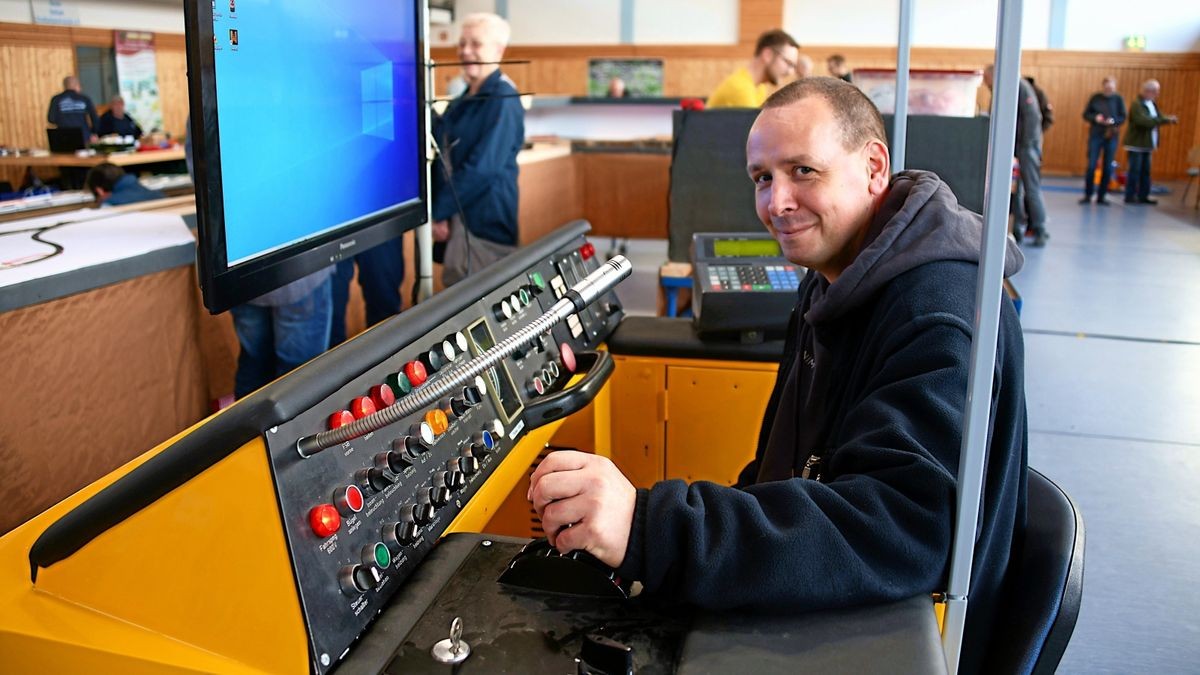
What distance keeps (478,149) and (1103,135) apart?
968 cm

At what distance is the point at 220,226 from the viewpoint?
1.14m

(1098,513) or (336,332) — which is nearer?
(1098,513)

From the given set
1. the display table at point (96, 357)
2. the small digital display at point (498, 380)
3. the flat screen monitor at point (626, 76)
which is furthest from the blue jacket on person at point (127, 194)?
the flat screen monitor at point (626, 76)

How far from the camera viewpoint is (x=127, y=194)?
3.91 meters

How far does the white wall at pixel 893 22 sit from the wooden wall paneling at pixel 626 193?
7863mm

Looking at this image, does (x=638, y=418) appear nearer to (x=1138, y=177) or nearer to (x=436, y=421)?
(x=436, y=421)

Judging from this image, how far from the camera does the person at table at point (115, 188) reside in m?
3.89

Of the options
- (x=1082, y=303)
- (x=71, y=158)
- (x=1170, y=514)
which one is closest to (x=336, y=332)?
(x=1170, y=514)

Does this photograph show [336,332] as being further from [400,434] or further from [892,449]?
[892,449]

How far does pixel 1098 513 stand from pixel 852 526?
2.31 metres

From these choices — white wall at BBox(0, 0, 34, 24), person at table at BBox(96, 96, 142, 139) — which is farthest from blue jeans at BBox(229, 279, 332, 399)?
white wall at BBox(0, 0, 34, 24)

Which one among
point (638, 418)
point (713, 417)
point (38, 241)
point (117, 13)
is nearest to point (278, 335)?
point (38, 241)

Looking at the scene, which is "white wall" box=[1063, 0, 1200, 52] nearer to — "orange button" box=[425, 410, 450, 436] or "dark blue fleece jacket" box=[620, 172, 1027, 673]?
"dark blue fleece jacket" box=[620, 172, 1027, 673]

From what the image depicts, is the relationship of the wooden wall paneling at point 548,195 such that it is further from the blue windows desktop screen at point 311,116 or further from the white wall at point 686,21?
the white wall at point 686,21
